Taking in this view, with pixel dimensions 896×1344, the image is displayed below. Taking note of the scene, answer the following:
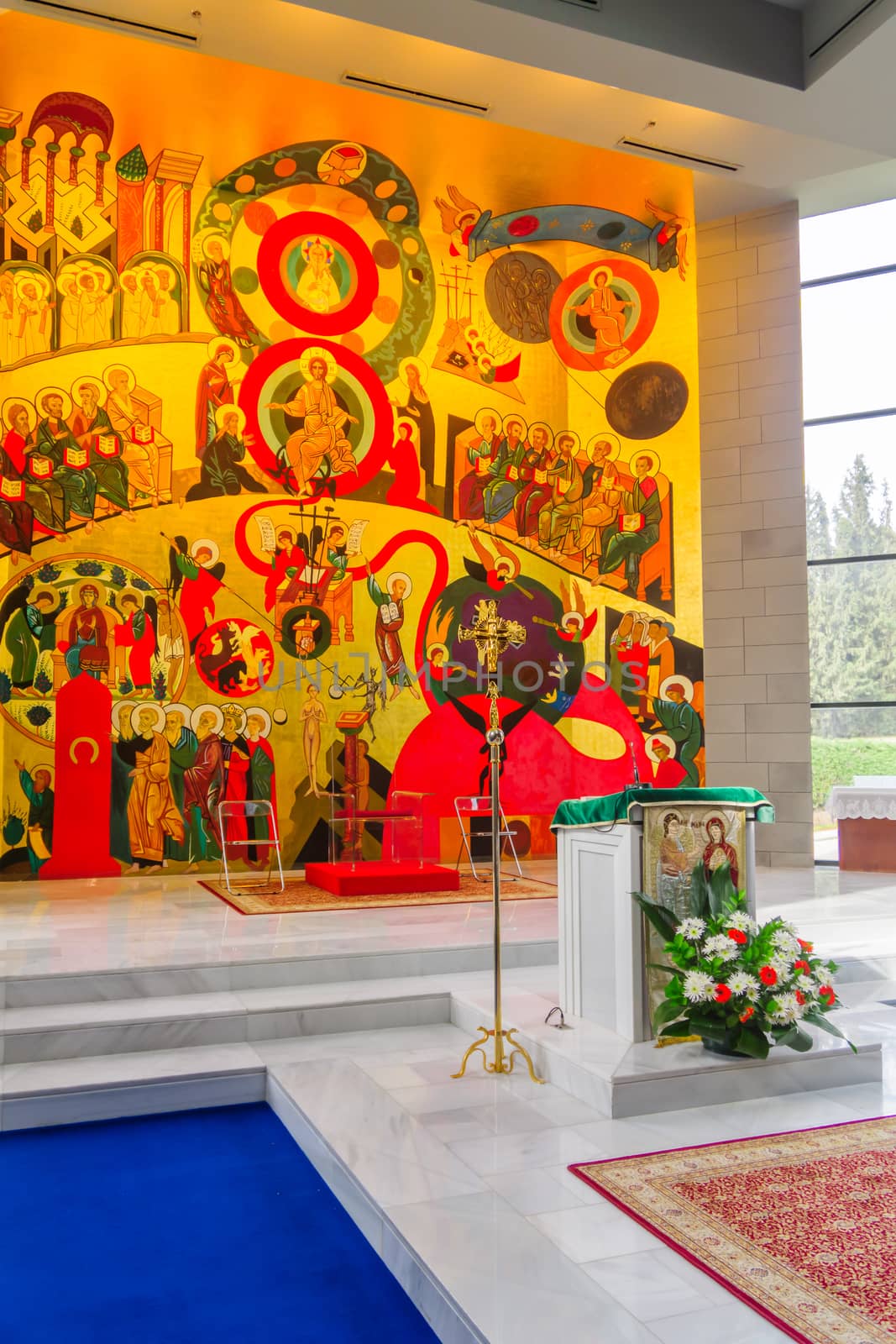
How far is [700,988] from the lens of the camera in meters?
4.35

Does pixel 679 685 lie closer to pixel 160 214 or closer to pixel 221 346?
pixel 221 346

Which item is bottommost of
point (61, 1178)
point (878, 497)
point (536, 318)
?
point (61, 1178)

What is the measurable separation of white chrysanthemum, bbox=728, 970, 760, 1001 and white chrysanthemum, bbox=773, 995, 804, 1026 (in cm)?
9

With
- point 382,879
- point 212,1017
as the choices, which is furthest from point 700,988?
point 382,879

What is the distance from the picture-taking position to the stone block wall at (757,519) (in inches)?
407

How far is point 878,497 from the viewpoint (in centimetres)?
1055

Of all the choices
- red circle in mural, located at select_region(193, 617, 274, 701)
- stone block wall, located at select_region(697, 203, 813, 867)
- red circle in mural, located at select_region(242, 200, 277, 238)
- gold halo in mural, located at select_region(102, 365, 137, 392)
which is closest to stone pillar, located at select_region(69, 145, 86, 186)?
red circle in mural, located at select_region(242, 200, 277, 238)

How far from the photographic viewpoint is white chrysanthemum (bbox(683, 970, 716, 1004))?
435 cm

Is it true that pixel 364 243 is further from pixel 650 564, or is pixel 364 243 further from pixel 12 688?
pixel 12 688

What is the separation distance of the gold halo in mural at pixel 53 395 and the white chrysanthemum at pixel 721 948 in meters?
6.64

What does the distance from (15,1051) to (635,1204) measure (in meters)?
2.82

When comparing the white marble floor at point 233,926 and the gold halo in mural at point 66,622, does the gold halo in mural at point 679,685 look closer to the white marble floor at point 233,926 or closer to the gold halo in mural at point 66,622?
the white marble floor at point 233,926

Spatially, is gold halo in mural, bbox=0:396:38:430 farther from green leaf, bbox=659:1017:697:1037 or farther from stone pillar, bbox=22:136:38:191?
green leaf, bbox=659:1017:697:1037

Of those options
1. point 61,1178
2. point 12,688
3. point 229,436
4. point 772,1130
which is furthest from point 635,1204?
point 229,436
